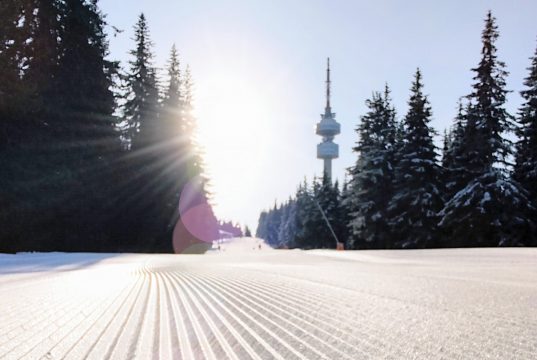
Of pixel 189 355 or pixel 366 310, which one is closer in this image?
pixel 189 355

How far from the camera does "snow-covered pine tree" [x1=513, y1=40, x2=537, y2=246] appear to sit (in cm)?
2517

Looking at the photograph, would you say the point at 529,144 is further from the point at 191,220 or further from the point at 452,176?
the point at 191,220

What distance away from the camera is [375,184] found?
34062mm

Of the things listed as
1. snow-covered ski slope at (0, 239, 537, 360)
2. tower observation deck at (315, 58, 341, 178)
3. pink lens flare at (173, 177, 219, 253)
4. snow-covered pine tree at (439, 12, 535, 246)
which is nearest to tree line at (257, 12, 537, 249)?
snow-covered pine tree at (439, 12, 535, 246)

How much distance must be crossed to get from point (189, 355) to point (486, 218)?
88.2ft

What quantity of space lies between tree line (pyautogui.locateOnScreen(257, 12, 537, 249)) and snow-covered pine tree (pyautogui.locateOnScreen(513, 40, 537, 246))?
2.2 inches

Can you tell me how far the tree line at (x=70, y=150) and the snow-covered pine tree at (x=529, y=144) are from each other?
22645mm

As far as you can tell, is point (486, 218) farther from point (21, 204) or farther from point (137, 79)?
point (137, 79)

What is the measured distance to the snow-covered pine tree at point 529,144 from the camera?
2517 centimetres

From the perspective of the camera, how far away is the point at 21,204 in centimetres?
1700

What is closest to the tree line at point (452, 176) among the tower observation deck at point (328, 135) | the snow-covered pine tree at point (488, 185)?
the snow-covered pine tree at point (488, 185)

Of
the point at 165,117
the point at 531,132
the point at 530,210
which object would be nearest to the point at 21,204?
the point at 165,117

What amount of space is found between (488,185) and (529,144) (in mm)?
4229

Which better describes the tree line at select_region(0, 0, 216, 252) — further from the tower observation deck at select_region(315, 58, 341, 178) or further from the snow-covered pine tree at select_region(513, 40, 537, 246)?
the tower observation deck at select_region(315, 58, 341, 178)
